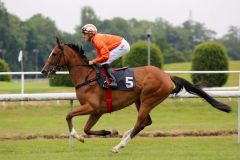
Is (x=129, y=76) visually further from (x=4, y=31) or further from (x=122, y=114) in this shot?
(x=4, y=31)

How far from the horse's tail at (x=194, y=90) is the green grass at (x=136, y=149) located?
0.65 m

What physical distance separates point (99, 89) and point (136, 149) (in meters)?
1.17

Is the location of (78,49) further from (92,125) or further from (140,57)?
(140,57)

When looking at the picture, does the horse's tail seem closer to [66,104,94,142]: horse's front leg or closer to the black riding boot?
the black riding boot

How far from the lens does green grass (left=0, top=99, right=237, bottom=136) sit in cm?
1493

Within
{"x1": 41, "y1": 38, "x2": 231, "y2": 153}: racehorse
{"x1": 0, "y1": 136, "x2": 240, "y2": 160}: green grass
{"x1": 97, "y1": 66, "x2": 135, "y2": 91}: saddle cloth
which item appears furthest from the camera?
{"x1": 97, "y1": 66, "x2": 135, "y2": 91}: saddle cloth

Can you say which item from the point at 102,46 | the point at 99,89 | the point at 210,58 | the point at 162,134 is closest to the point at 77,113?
the point at 99,89

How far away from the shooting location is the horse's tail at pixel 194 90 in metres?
10.9

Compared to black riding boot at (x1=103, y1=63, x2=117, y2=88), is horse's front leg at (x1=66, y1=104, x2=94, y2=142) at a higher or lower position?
lower

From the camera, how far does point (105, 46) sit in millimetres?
10320

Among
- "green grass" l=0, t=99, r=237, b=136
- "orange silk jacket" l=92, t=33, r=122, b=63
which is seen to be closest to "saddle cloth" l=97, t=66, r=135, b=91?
"orange silk jacket" l=92, t=33, r=122, b=63

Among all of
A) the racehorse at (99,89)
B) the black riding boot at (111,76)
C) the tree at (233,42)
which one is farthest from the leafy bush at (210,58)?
the tree at (233,42)

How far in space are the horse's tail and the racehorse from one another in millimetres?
209

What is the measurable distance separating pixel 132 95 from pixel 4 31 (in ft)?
241
